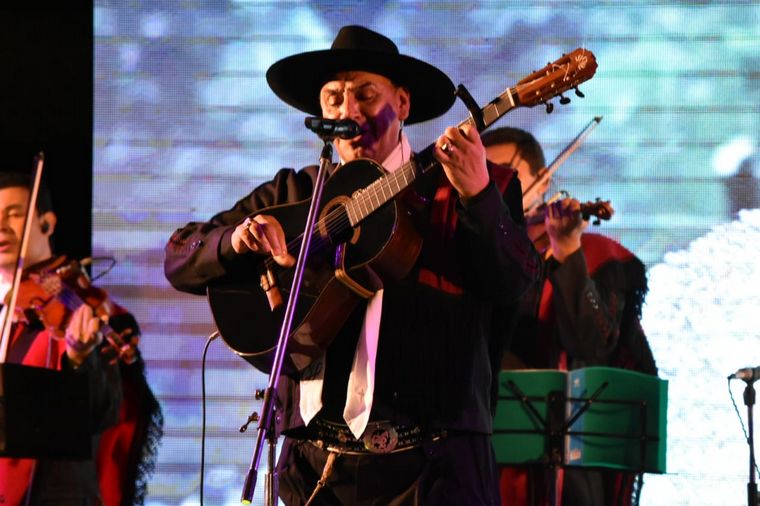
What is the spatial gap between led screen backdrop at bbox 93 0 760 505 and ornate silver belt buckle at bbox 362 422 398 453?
235 centimetres

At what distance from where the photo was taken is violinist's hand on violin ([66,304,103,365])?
4.57m

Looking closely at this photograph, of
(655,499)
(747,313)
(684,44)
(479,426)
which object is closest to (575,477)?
(655,499)

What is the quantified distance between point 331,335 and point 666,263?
98.1 inches

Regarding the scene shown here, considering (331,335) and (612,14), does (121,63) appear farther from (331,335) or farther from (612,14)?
(331,335)

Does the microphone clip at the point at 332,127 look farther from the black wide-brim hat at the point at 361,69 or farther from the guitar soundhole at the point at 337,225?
the black wide-brim hat at the point at 361,69

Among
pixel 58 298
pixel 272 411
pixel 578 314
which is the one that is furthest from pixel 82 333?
pixel 272 411

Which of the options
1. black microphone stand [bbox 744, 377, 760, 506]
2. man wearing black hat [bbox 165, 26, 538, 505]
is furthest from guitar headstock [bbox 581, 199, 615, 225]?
man wearing black hat [bbox 165, 26, 538, 505]

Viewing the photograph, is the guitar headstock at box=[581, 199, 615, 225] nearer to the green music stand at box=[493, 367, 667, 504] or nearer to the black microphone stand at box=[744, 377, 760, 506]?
the green music stand at box=[493, 367, 667, 504]

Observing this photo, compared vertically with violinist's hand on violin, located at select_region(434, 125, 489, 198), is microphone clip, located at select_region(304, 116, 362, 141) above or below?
above

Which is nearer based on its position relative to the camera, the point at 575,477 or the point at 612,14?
the point at 575,477

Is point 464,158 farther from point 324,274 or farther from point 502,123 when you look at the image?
point 502,123

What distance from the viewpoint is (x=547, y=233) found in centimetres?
484

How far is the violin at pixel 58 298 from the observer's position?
15.2 feet

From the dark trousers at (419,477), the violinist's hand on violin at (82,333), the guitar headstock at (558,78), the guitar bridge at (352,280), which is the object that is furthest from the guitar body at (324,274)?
the violinist's hand on violin at (82,333)
